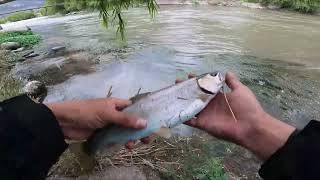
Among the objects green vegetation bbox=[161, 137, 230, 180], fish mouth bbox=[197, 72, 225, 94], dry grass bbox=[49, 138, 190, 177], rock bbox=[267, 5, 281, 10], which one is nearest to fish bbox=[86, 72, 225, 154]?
fish mouth bbox=[197, 72, 225, 94]

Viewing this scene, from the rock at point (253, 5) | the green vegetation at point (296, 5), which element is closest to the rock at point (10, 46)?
the green vegetation at point (296, 5)

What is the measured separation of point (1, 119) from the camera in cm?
182

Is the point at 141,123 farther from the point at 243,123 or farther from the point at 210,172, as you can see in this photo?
the point at 210,172

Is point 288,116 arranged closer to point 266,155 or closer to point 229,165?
point 229,165

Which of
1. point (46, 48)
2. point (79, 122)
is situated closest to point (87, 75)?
point (46, 48)

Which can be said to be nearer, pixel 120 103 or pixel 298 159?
pixel 298 159

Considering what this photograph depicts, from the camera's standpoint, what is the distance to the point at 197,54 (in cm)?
1575

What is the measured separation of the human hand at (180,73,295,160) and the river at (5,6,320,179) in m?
6.49

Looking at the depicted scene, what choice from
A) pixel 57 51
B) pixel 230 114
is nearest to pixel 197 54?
pixel 57 51

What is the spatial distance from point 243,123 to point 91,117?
2.89 feet

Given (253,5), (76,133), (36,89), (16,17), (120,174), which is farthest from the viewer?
(16,17)

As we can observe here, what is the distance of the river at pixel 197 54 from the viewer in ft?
36.6

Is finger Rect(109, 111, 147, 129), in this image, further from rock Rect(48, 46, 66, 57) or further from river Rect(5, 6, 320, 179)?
rock Rect(48, 46, 66, 57)

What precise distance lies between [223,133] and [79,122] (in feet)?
2.79
